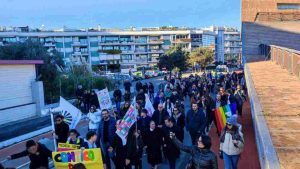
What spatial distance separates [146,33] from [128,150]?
92.6m

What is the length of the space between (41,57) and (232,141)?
26.9 meters

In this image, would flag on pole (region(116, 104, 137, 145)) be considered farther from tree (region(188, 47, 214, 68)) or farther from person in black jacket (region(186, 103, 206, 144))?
tree (region(188, 47, 214, 68))

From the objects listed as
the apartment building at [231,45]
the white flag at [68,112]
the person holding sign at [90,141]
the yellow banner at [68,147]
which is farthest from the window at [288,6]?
the apartment building at [231,45]

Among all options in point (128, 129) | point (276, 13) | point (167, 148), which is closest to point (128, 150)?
point (128, 129)

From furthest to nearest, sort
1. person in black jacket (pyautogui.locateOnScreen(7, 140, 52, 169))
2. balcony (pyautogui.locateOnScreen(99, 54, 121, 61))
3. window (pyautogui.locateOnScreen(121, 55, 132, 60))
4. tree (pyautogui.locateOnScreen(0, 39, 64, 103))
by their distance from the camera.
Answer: window (pyautogui.locateOnScreen(121, 55, 132, 60))
balcony (pyautogui.locateOnScreen(99, 54, 121, 61))
tree (pyautogui.locateOnScreen(0, 39, 64, 103))
person in black jacket (pyautogui.locateOnScreen(7, 140, 52, 169))

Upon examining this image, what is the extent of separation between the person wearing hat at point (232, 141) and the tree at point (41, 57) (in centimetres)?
2133

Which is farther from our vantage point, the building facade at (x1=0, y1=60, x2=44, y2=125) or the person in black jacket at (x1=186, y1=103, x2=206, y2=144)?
the building facade at (x1=0, y1=60, x2=44, y2=125)

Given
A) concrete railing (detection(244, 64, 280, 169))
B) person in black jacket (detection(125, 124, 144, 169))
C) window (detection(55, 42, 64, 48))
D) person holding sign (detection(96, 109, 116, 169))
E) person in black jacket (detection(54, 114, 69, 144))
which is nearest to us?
concrete railing (detection(244, 64, 280, 169))

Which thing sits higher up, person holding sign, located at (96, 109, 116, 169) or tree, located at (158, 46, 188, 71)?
tree, located at (158, 46, 188, 71)

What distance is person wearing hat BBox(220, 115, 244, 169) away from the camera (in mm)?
8000

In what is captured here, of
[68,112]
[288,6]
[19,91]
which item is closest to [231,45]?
[288,6]

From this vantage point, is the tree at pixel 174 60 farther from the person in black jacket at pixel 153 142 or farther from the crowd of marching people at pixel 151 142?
the person in black jacket at pixel 153 142

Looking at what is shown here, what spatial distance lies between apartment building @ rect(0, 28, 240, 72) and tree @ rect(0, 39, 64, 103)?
162ft

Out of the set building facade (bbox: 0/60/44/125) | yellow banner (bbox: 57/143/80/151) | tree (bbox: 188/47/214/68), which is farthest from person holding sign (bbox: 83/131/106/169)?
tree (bbox: 188/47/214/68)
